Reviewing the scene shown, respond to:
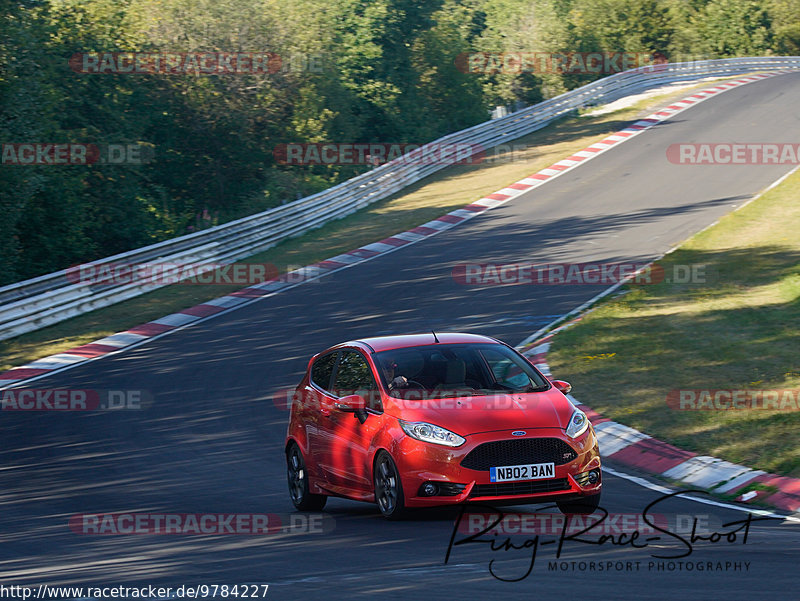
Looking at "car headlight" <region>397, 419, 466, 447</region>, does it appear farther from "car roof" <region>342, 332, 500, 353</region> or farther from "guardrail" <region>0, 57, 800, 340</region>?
"guardrail" <region>0, 57, 800, 340</region>

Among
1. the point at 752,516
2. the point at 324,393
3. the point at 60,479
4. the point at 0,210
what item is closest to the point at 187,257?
the point at 0,210

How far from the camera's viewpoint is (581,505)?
27.6 feet

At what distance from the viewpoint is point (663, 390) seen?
13.4 m

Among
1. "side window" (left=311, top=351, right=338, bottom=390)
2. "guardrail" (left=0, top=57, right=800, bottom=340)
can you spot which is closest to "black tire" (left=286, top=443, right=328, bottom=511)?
"side window" (left=311, top=351, right=338, bottom=390)

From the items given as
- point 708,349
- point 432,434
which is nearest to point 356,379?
point 432,434

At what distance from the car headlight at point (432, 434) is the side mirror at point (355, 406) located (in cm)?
70

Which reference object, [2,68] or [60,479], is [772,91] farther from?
[60,479]

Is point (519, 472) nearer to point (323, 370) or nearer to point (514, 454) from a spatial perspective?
point (514, 454)

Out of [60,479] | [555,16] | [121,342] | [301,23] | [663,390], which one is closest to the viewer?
[60,479]

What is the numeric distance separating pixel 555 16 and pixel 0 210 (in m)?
35.6

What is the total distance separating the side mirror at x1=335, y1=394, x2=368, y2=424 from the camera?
8.98 meters

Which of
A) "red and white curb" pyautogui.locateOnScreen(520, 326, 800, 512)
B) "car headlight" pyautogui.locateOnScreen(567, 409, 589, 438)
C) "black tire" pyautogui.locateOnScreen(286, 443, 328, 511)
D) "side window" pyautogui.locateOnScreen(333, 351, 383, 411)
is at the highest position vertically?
"side window" pyautogui.locateOnScreen(333, 351, 383, 411)

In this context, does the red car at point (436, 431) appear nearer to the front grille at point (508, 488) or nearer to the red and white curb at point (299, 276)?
the front grille at point (508, 488)

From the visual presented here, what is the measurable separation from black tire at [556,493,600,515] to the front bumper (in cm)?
9
